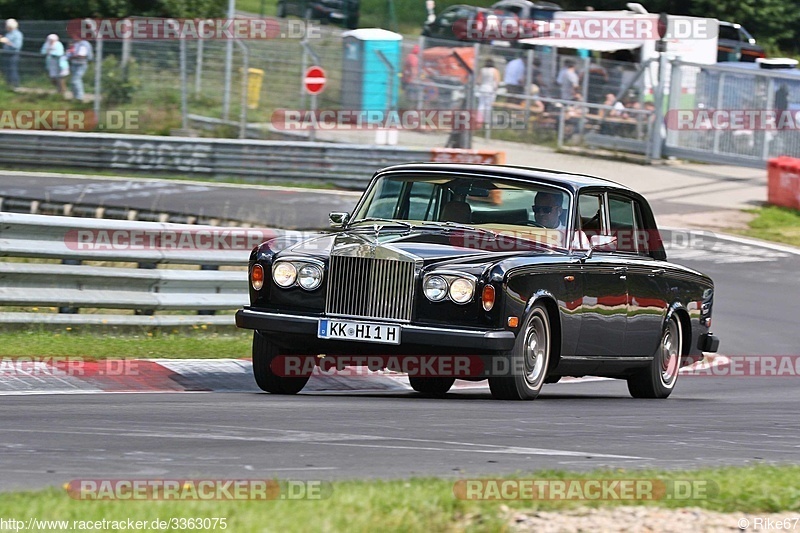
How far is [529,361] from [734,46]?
32.7 metres

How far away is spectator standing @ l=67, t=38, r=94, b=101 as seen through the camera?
27.2 meters

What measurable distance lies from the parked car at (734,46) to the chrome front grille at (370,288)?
32.6 metres

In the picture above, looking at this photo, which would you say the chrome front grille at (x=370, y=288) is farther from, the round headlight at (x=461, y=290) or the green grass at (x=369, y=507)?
the green grass at (x=369, y=507)

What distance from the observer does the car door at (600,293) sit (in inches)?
360

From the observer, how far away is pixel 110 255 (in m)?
10.8

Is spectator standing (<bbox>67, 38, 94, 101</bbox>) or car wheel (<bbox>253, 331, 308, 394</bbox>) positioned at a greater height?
spectator standing (<bbox>67, 38, 94, 101</bbox>)

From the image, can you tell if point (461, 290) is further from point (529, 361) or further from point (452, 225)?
point (452, 225)

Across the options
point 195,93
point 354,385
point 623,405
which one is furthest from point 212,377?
point 195,93

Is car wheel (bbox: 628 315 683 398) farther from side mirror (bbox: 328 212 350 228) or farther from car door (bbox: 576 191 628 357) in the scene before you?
side mirror (bbox: 328 212 350 228)

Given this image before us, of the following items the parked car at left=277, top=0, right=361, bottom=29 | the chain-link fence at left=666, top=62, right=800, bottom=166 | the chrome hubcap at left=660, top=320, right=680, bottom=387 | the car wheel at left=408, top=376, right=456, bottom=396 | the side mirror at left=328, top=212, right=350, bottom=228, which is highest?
the parked car at left=277, top=0, right=361, bottom=29

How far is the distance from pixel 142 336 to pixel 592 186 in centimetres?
399

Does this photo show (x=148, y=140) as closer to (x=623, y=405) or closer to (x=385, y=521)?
(x=623, y=405)

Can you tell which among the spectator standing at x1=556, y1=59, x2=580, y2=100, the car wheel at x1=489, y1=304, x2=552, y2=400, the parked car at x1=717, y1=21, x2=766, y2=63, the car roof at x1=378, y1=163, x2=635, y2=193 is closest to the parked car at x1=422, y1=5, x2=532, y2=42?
the spectator standing at x1=556, y1=59, x2=580, y2=100

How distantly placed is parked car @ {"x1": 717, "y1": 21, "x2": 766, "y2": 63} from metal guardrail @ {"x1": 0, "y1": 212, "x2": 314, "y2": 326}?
29.9 m
